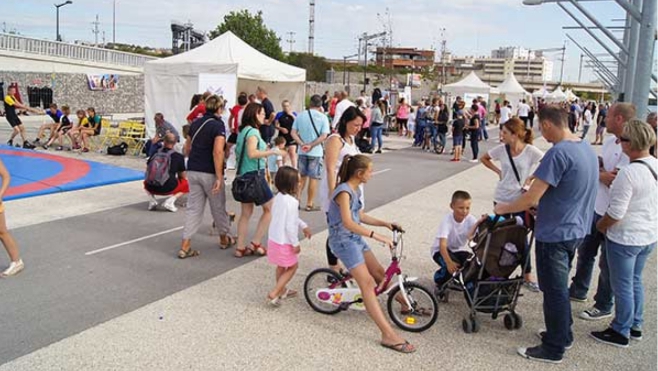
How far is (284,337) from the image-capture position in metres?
4.38

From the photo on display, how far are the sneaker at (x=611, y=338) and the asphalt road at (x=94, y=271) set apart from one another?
3.27 meters

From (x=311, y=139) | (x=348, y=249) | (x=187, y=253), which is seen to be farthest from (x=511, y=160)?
(x=311, y=139)

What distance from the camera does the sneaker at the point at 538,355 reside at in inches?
161

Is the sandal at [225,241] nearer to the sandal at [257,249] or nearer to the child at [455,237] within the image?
the sandal at [257,249]

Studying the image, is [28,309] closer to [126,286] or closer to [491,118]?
[126,286]

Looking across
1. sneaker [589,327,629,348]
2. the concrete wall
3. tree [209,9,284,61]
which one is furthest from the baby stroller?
tree [209,9,284,61]

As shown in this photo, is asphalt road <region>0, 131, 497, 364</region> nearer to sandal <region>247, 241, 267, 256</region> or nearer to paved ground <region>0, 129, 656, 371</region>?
paved ground <region>0, 129, 656, 371</region>

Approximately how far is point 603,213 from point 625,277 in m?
0.85

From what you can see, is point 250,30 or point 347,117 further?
point 250,30

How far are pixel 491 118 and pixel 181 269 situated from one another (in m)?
36.2

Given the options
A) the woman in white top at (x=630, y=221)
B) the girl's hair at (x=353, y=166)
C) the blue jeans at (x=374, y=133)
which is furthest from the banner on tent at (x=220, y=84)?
the woman in white top at (x=630, y=221)

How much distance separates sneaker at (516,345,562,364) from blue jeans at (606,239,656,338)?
2.27ft

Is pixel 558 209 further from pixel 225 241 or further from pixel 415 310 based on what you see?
pixel 225 241

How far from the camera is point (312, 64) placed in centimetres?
7825
